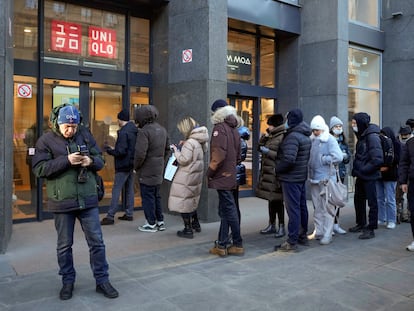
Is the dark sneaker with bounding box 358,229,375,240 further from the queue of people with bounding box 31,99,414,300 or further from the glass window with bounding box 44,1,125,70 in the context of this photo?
the glass window with bounding box 44,1,125,70

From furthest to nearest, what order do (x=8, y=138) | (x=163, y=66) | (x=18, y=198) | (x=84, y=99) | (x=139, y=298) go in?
1. (x=163, y=66)
2. (x=84, y=99)
3. (x=18, y=198)
4. (x=8, y=138)
5. (x=139, y=298)

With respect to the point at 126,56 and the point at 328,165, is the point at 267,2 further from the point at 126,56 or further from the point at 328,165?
the point at 328,165

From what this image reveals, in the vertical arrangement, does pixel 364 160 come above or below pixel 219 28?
below

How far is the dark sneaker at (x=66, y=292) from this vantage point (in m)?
4.09

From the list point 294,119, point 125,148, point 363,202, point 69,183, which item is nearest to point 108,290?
point 69,183

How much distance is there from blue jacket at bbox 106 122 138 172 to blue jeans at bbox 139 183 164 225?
0.74m

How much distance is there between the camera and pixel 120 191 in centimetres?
752

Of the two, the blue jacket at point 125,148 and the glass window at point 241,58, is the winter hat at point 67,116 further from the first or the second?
the glass window at point 241,58

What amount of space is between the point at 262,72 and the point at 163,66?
3.22 meters

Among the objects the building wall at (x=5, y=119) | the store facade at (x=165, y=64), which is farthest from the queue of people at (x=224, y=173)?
the building wall at (x=5, y=119)

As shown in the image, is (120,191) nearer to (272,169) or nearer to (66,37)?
(272,169)

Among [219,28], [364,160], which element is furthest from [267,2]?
[364,160]

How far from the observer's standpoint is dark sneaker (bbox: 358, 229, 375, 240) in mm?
6639

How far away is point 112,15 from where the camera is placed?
8312 millimetres
